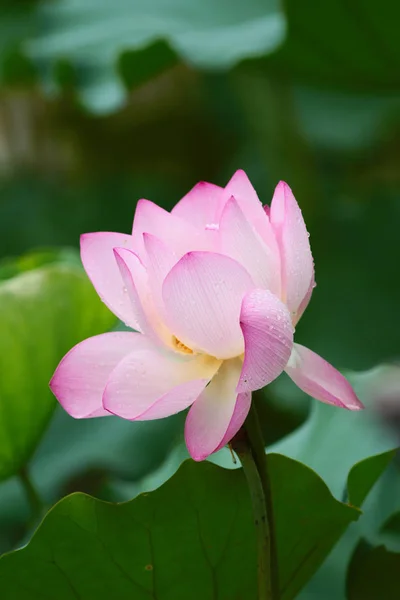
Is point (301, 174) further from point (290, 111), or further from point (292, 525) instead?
point (292, 525)

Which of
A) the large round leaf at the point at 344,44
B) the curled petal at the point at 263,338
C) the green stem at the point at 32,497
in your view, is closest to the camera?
the curled petal at the point at 263,338

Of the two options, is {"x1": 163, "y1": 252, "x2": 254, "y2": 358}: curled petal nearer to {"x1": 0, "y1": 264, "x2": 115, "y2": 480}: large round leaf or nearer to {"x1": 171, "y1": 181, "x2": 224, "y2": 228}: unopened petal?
{"x1": 171, "y1": 181, "x2": 224, "y2": 228}: unopened petal

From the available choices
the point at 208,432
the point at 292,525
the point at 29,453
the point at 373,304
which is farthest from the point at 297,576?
the point at 373,304

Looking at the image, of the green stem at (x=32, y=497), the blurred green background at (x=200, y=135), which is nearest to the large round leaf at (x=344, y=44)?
the blurred green background at (x=200, y=135)

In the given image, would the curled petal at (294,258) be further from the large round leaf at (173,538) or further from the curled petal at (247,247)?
the large round leaf at (173,538)

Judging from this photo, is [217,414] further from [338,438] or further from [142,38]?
[142,38]
